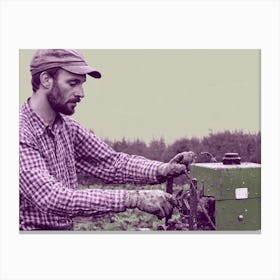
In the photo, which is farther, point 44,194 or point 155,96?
point 155,96

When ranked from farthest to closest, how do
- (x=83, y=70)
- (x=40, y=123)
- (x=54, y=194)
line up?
(x=83, y=70)
(x=40, y=123)
(x=54, y=194)

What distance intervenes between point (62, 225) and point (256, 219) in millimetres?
1485

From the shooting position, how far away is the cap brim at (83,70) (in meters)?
4.98

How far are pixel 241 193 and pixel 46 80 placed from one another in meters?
1.72

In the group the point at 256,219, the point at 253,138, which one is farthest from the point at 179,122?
the point at 256,219

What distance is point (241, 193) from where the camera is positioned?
5.06 meters

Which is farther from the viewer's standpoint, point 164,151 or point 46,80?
point 164,151

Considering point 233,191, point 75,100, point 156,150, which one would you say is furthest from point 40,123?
point 233,191

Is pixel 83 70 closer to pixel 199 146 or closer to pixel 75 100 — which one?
pixel 75 100

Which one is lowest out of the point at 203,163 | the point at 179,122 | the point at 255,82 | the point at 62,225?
the point at 62,225

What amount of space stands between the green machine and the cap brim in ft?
3.37

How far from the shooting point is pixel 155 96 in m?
5.12

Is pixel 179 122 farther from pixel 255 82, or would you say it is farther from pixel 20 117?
pixel 20 117

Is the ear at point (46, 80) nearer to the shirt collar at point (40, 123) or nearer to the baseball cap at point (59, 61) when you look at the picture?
the baseball cap at point (59, 61)
